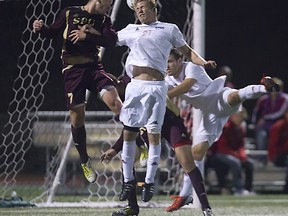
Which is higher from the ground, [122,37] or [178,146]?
[122,37]

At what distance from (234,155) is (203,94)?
4.80 meters

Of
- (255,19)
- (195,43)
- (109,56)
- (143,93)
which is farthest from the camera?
(255,19)

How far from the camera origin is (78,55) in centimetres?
977

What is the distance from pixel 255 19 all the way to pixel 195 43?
26.7 ft

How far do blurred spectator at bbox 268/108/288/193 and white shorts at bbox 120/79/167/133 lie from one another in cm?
669

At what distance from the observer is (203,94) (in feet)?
35.1

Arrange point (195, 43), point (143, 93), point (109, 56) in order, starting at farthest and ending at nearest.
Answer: point (109, 56) < point (195, 43) < point (143, 93)

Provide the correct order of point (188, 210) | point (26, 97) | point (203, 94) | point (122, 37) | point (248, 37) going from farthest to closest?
1. point (248, 37)
2. point (26, 97)
3. point (188, 210)
4. point (203, 94)
5. point (122, 37)

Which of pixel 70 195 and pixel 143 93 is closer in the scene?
pixel 143 93

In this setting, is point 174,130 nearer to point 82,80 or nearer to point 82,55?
point 82,80

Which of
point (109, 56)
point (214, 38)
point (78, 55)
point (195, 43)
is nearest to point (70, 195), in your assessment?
point (109, 56)

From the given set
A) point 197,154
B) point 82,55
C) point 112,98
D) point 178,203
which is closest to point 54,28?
point 82,55

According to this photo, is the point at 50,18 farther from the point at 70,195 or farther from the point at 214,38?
the point at 214,38

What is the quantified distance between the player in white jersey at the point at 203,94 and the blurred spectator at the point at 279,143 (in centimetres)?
480
